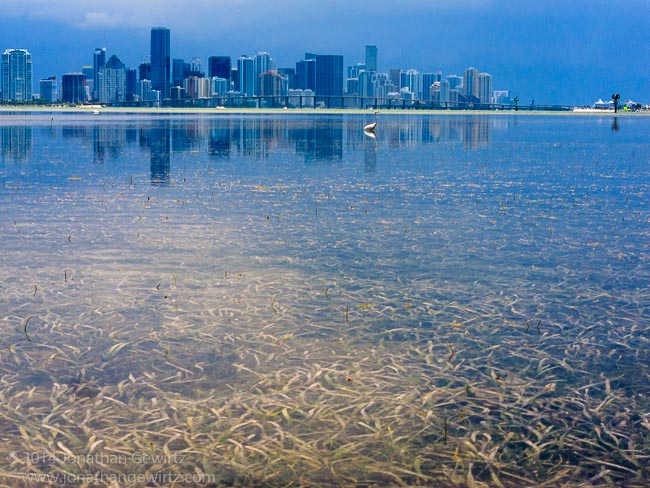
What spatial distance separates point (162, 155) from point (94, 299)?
3103 cm

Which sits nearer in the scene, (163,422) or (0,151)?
(163,422)

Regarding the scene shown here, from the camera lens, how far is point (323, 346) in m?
9.39

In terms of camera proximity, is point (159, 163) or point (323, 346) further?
point (159, 163)

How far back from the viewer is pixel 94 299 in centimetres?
1122

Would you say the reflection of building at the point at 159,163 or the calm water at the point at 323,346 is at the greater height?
the reflection of building at the point at 159,163

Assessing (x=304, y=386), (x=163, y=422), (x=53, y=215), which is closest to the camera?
(x=163, y=422)

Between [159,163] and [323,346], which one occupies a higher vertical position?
[159,163]

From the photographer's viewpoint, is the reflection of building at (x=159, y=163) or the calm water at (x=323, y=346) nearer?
the calm water at (x=323, y=346)

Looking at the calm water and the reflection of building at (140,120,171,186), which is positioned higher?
the reflection of building at (140,120,171,186)

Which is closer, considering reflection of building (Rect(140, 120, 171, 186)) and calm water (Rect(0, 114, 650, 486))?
calm water (Rect(0, 114, 650, 486))

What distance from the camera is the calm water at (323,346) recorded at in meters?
6.66

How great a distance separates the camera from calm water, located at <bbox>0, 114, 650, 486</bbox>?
262 inches

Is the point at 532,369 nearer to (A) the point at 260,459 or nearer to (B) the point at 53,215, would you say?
(A) the point at 260,459

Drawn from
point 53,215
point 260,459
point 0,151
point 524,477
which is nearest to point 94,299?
point 260,459
